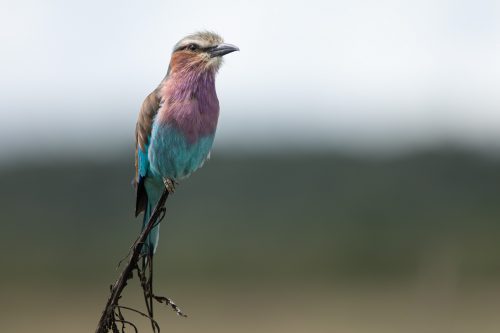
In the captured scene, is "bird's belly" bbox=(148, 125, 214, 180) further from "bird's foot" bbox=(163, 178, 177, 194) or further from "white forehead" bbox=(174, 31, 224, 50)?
"white forehead" bbox=(174, 31, 224, 50)

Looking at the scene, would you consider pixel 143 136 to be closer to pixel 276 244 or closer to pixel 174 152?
pixel 174 152

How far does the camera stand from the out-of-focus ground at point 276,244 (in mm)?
24156

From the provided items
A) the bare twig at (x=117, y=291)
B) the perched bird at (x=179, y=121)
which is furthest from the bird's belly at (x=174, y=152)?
the bare twig at (x=117, y=291)

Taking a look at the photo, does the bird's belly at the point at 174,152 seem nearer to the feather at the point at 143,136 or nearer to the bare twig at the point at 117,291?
the feather at the point at 143,136

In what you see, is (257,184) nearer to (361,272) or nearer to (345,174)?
(345,174)

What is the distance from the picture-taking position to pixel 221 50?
484 cm

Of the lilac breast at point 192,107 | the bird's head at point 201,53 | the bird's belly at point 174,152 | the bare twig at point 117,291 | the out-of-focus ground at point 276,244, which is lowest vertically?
the out-of-focus ground at point 276,244

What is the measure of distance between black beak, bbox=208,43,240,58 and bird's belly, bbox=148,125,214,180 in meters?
0.41

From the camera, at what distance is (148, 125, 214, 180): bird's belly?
4668 millimetres

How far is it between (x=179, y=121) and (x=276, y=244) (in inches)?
1094

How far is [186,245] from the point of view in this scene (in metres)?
31.3

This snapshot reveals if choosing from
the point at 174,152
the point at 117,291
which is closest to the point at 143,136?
the point at 174,152

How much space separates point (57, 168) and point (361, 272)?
45.2 ft

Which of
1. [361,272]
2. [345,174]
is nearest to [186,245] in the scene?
[361,272]
